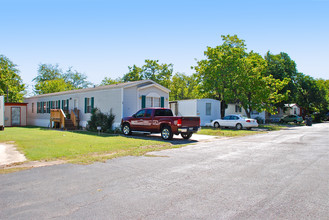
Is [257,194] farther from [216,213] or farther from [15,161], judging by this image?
[15,161]

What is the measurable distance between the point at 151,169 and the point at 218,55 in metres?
23.5

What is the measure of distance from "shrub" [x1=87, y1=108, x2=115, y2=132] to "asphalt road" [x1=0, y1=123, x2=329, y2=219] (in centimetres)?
1130

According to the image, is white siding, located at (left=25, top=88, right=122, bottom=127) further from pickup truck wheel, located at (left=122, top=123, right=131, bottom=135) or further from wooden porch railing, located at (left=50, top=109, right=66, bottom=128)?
pickup truck wheel, located at (left=122, top=123, right=131, bottom=135)

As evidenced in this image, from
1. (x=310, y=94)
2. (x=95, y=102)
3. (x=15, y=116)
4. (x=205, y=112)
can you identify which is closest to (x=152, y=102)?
(x=95, y=102)

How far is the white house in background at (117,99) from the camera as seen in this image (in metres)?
19.4

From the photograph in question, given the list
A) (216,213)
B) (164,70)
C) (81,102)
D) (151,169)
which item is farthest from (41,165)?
(164,70)

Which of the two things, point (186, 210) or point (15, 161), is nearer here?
point (186, 210)

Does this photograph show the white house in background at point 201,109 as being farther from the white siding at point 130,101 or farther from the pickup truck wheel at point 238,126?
the white siding at point 130,101

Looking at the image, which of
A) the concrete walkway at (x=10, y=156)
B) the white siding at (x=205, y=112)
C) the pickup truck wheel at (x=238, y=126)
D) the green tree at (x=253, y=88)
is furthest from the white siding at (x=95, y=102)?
the green tree at (x=253, y=88)

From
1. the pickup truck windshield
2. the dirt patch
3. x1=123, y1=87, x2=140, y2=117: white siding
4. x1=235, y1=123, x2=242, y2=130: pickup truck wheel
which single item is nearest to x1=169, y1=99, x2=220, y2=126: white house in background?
x1=235, y1=123, x2=242, y2=130: pickup truck wheel

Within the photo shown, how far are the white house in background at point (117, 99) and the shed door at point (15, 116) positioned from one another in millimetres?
5488

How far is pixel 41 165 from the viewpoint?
307 inches

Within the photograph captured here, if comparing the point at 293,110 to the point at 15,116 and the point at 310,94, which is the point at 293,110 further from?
the point at 15,116

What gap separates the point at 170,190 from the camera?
208 inches
